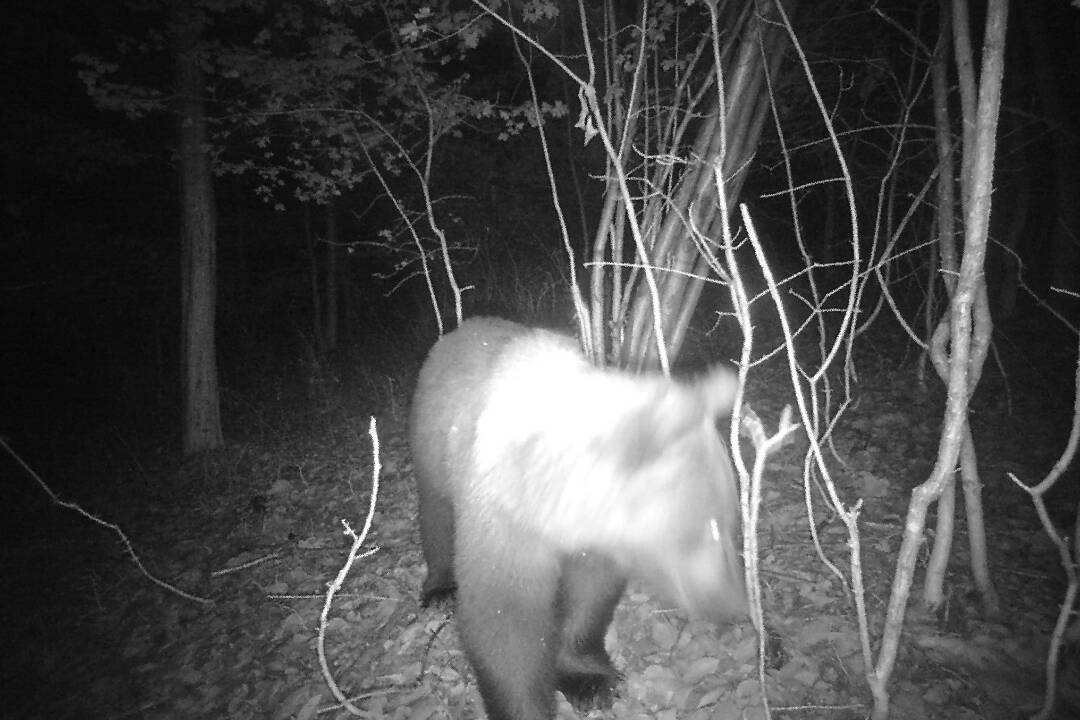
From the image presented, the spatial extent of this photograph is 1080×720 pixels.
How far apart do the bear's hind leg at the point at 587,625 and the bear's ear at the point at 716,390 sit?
88 centimetres

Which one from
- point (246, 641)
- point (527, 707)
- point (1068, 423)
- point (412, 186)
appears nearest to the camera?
point (527, 707)

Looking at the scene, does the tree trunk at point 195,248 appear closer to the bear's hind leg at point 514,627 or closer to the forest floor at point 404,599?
the forest floor at point 404,599

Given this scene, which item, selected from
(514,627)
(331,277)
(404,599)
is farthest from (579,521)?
(331,277)

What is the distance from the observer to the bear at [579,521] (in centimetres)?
238

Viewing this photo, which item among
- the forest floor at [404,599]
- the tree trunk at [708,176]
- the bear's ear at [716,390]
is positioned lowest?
the forest floor at [404,599]

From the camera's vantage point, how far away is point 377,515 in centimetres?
483

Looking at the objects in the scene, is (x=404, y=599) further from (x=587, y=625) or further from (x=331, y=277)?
(x=331, y=277)

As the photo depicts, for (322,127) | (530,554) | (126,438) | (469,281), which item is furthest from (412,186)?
(530,554)

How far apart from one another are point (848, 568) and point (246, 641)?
3722 millimetres

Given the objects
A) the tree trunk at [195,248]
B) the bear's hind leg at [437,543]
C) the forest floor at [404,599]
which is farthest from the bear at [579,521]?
the tree trunk at [195,248]

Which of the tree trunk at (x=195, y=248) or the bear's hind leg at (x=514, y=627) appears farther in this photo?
the tree trunk at (x=195, y=248)

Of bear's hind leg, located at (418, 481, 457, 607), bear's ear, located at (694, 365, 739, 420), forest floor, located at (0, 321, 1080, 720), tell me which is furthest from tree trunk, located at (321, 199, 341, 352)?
bear's ear, located at (694, 365, 739, 420)

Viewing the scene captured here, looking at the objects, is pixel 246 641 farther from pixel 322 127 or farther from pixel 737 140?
pixel 322 127

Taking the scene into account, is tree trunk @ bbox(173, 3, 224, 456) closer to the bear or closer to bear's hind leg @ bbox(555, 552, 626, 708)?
the bear
